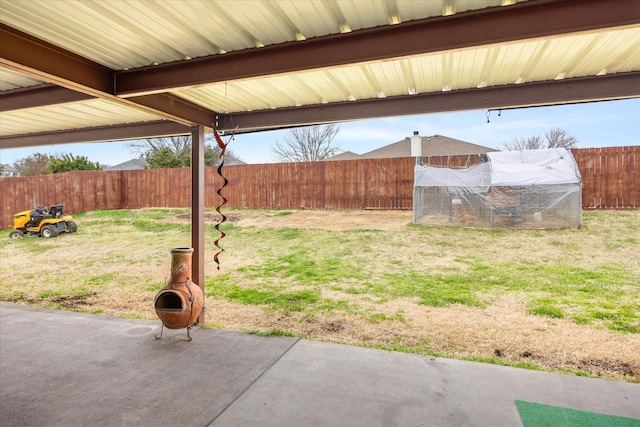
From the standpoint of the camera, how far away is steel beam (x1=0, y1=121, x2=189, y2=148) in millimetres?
4125

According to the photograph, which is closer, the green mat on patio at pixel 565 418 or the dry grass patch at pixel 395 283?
the green mat on patio at pixel 565 418

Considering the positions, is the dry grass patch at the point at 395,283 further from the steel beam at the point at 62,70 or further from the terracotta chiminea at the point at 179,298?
the steel beam at the point at 62,70

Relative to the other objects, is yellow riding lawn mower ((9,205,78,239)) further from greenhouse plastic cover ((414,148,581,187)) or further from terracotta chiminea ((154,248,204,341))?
greenhouse plastic cover ((414,148,581,187))

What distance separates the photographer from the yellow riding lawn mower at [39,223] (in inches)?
390

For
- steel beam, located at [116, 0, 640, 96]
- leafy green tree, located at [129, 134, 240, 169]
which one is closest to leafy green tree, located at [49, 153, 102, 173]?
leafy green tree, located at [129, 134, 240, 169]

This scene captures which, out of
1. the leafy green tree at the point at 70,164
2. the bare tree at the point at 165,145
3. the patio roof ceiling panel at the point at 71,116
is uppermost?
the bare tree at the point at 165,145

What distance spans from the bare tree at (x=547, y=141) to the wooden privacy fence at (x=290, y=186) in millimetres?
14238

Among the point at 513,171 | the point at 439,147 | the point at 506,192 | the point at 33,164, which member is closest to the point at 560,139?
the point at 439,147

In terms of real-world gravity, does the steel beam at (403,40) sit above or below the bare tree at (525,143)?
below

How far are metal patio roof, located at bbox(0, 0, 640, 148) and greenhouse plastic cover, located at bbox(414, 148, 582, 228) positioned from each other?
5.66 meters

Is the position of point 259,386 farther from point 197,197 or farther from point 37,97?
point 37,97

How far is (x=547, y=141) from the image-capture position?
2262 centimetres

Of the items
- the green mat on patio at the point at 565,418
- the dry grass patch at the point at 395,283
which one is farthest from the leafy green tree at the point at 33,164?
the green mat on patio at the point at 565,418

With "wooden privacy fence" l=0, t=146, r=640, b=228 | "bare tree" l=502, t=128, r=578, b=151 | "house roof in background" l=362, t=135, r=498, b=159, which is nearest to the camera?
"wooden privacy fence" l=0, t=146, r=640, b=228
